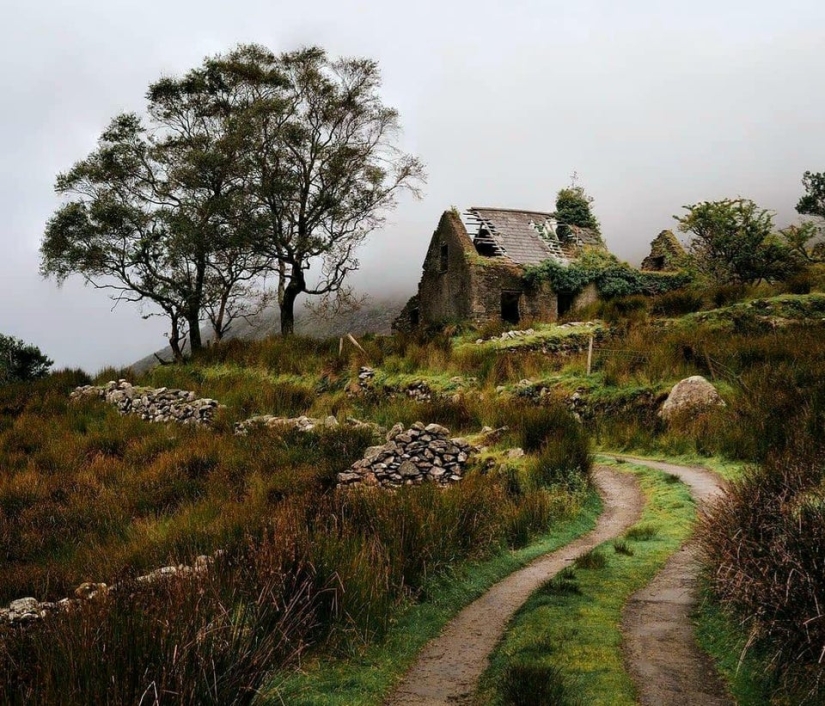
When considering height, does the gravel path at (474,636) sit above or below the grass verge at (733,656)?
below

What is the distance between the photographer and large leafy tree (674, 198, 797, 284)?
→ 27828 mm

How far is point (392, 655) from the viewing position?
15.7 ft

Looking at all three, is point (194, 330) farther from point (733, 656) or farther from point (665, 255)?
point (733, 656)

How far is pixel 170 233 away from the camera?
28750 mm

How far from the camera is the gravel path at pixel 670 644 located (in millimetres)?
4035

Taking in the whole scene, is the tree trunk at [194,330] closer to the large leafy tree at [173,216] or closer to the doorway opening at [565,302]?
the large leafy tree at [173,216]

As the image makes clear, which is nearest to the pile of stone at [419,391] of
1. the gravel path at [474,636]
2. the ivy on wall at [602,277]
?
the gravel path at [474,636]

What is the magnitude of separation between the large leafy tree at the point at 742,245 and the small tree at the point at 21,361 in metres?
33.7

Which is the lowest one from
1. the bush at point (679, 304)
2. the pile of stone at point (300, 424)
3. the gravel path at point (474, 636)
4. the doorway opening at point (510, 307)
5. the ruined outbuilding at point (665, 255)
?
the gravel path at point (474, 636)

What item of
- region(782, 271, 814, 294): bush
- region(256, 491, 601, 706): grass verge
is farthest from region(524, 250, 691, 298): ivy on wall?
region(256, 491, 601, 706): grass verge

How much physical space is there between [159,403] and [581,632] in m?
17.8

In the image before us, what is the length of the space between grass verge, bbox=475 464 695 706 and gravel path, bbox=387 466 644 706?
149 mm

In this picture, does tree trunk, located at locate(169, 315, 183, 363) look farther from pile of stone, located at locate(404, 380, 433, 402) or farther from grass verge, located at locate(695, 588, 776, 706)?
grass verge, located at locate(695, 588, 776, 706)

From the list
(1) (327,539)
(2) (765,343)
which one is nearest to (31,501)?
(1) (327,539)
